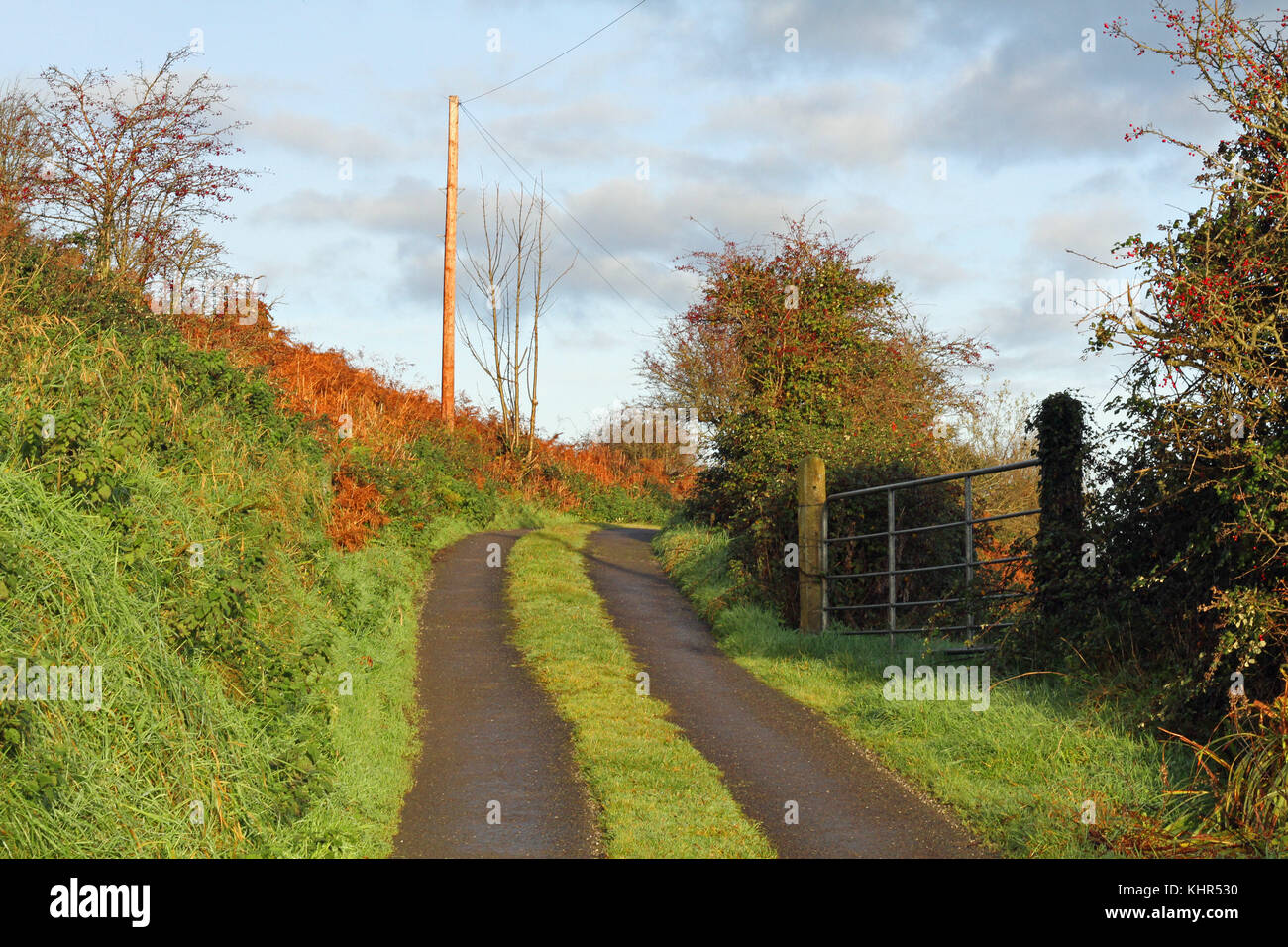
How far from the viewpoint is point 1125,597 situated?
7707 millimetres

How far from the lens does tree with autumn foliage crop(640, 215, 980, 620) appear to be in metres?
14.3

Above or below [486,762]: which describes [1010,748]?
above

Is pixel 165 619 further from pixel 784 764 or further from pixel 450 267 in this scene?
pixel 450 267

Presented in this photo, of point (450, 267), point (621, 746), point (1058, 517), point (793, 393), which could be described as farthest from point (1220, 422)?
point (450, 267)

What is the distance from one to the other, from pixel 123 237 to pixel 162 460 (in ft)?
26.3

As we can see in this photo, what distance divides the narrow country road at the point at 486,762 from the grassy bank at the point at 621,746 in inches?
7.0

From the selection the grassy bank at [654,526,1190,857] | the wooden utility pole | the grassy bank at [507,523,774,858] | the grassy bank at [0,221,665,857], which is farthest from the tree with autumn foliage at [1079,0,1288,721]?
the wooden utility pole

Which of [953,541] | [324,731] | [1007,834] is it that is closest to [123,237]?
[324,731]

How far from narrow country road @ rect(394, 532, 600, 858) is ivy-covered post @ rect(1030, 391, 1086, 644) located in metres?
4.04

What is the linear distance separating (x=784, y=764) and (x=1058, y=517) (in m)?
3.12

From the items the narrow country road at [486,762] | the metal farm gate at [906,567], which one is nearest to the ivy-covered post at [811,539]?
the metal farm gate at [906,567]

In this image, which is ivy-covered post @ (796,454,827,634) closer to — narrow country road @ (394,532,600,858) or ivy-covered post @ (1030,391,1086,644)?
narrow country road @ (394,532,600,858)

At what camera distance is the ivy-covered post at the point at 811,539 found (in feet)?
42.2

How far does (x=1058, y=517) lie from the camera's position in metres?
8.72
